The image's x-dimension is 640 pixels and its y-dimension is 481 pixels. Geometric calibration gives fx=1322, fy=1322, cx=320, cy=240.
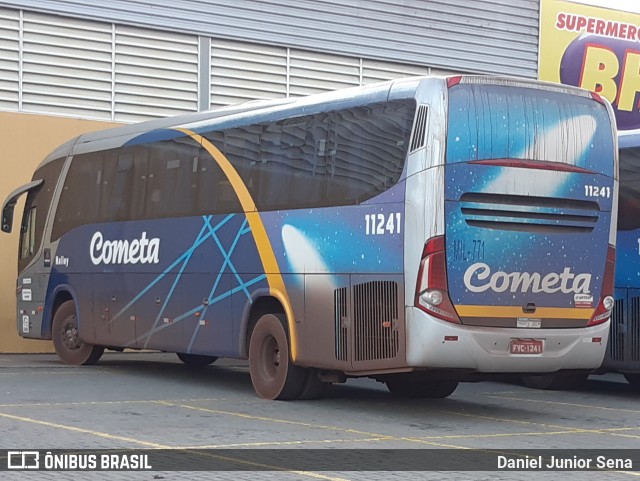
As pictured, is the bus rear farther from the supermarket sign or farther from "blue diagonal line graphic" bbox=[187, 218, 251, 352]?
the supermarket sign

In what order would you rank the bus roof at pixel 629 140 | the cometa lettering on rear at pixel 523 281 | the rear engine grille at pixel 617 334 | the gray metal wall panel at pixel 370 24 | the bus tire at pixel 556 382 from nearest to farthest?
the cometa lettering on rear at pixel 523 281 < the rear engine grille at pixel 617 334 < the bus roof at pixel 629 140 < the bus tire at pixel 556 382 < the gray metal wall panel at pixel 370 24

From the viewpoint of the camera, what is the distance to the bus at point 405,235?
13312mm

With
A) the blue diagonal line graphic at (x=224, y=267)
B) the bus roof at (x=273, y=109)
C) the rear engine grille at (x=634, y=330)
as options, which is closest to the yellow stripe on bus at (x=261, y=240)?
the blue diagonal line graphic at (x=224, y=267)

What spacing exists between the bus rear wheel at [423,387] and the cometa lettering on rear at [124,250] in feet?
12.4

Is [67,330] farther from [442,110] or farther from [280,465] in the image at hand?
[280,465]

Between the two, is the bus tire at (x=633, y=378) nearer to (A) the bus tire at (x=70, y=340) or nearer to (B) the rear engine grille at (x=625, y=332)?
(B) the rear engine grille at (x=625, y=332)

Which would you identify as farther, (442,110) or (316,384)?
(316,384)

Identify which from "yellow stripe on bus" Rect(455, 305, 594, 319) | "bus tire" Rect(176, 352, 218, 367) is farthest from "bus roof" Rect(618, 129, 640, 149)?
"bus tire" Rect(176, 352, 218, 367)

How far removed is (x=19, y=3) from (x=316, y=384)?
37.2ft

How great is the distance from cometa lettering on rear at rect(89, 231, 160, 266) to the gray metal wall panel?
20.4 ft

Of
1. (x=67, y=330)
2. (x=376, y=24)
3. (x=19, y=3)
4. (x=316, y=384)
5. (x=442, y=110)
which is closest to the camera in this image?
(x=442, y=110)

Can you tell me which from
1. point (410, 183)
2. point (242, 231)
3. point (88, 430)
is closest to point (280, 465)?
point (88, 430)

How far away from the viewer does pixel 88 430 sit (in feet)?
38.8

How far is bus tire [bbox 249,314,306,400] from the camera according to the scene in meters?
15.0
